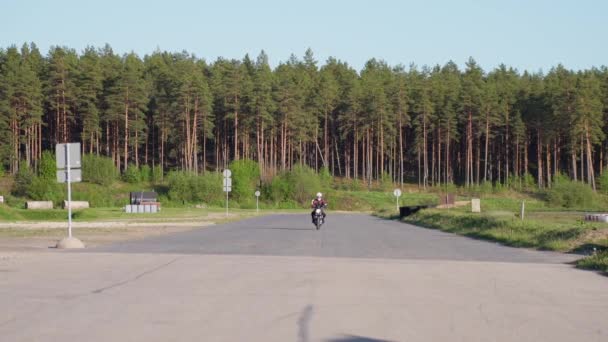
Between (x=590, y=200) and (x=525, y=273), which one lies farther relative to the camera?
Result: (x=590, y=200)

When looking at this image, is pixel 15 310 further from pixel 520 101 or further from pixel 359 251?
pixel 520 101

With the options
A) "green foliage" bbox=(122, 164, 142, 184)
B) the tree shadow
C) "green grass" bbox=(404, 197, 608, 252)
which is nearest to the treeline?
"green foliage" bbox=(122, 164, 142, 184)

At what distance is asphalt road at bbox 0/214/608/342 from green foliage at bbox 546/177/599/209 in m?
63.7

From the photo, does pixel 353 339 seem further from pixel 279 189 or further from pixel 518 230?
pixel 279 189

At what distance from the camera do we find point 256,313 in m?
9.71

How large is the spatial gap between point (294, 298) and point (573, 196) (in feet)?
241

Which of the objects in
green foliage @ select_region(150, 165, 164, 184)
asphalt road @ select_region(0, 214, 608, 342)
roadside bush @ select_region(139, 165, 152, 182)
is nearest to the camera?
asphalt road @ select_region(0, 214, 608, 342)

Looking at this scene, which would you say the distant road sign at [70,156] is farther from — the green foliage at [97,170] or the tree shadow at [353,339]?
the green foliage at [97,170]

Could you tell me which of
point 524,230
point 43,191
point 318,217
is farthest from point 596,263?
point 43,191

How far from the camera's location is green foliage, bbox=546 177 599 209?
79000mm

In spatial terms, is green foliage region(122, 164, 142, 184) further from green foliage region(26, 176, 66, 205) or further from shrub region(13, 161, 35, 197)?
shrub region(13, 161, 35, 197)

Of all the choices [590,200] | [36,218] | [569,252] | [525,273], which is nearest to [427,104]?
[590,200]

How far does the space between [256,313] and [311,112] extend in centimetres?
10324

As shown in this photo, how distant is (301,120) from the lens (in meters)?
104
